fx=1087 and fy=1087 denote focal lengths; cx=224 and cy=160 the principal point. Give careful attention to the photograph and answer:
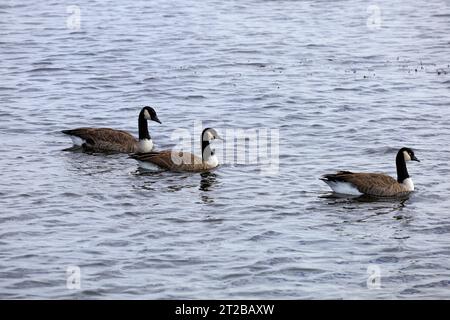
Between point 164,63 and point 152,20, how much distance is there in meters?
9.07

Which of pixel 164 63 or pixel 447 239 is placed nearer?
pixel 447 239

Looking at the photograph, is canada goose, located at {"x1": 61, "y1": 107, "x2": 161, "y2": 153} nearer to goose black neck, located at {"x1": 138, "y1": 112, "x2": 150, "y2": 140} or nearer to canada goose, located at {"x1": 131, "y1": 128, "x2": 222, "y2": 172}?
goose black neck, located at {"x1": 138, "y1": 112, "x2": 150, "y2": 140}

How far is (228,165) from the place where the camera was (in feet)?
90.4

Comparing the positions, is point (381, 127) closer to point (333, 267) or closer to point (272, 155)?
point (272, 155)

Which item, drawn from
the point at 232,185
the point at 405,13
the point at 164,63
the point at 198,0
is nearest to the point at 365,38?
the point at 405,13

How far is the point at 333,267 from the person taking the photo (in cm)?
1978

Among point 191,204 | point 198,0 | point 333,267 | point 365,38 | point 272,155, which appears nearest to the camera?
point 333,267

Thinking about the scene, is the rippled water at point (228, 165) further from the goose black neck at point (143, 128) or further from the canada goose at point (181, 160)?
the goose black neck at point (143, 128)

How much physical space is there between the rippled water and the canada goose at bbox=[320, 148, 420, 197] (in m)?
0.36

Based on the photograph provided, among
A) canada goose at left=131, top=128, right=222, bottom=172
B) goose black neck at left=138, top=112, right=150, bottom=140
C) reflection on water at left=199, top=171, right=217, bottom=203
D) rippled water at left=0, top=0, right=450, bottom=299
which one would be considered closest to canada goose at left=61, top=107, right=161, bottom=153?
goose black neck at left=138, top=112, right=150, bottom=140

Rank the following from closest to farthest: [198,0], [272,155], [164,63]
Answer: [272,155], [164,63], [198,0]

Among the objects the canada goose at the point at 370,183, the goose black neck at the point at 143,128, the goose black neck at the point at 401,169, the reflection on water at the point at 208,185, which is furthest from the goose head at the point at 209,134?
the goose black neck at the point at 401,169

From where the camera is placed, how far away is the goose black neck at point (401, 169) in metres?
24.8
